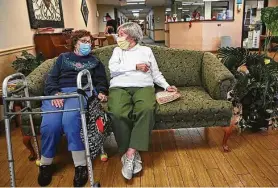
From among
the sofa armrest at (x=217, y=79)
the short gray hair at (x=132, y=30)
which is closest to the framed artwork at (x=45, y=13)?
the short gray hair at (x=132, y=30)

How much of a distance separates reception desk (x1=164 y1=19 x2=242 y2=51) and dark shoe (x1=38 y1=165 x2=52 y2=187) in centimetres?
822

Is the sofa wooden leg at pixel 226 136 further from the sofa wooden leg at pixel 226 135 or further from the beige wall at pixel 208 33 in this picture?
the beige wall at pixel 208 33

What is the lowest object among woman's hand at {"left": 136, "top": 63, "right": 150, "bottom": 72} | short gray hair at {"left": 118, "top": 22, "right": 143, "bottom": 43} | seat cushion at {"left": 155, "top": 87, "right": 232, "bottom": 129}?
seat cushion at {"left": 155, "top": 87, "right": 232, "bottom": 129}

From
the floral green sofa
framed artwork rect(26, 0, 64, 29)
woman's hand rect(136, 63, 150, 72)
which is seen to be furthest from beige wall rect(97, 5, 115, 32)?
woman's hand rect(136, 63, 150, 72)

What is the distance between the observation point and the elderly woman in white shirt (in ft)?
5.83

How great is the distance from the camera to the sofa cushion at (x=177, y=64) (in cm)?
244

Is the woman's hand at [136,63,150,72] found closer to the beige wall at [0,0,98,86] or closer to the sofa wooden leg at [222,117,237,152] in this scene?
the sofa wooden leg at [222,117,237,152]

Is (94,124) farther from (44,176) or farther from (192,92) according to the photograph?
(192,92)

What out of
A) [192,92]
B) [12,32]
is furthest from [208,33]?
[192,92]

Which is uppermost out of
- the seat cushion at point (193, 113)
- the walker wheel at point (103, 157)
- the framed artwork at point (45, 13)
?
the framed artwork at point (45, 13)

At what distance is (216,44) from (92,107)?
8.40 meters

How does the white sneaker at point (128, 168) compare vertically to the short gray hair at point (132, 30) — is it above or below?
below

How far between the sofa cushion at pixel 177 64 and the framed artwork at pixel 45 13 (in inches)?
74.6

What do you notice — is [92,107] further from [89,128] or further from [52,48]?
[52,48]
